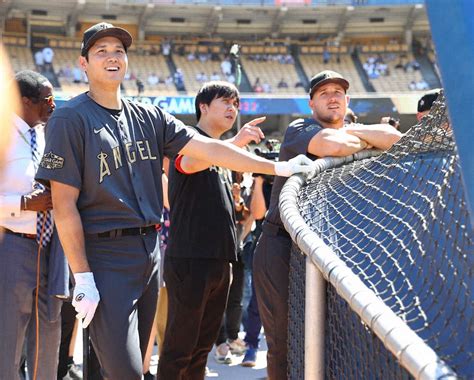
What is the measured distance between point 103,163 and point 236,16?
3763 cm

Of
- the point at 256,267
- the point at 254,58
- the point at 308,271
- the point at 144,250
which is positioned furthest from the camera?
the point at 254,58

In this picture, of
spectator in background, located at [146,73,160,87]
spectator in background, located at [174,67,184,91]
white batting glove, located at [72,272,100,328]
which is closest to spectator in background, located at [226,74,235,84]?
spectator in background, located at [174,67,184,91]

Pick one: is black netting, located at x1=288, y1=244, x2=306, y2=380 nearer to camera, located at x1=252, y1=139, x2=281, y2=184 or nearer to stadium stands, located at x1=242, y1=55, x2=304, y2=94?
camera, located at x1=252, y1=139, x2=281, y2=184

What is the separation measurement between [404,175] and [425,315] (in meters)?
0.83

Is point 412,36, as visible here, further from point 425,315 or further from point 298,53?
point 425,315

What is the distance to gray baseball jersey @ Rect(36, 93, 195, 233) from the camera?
9.74 ft

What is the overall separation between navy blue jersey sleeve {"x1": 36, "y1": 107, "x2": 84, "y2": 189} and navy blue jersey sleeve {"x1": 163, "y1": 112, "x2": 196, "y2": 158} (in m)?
0.46

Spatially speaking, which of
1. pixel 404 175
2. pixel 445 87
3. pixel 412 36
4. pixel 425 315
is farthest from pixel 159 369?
pixel 412 36

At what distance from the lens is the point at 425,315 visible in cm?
172

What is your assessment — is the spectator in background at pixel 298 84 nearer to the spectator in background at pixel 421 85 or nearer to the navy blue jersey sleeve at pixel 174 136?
the spectator in background at pixel 421 85

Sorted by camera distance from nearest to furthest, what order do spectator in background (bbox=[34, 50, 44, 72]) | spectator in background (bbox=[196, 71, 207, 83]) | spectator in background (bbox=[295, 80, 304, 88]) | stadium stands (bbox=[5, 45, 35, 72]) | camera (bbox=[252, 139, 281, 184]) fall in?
camera (bbox=[252, 139, 281, 184]) → stadium stands (bbox=[5, 45, 35, 72]) → spectator in background (bbox=[34, 50, 44, 72]) → spectator in background (bbox=[196, 71, 207, 83]) → spectator in background (bbox=[295, 80, 304, 88])

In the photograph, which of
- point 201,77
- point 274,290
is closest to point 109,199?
point 274,290

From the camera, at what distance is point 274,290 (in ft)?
11.5

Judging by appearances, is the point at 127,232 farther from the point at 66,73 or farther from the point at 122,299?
the point at 66,73
